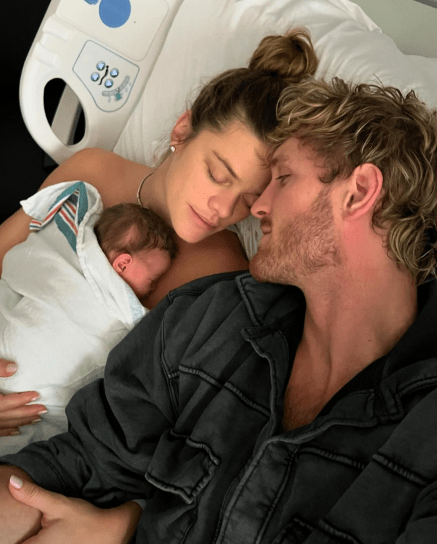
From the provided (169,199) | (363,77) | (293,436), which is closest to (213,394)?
(293,436)

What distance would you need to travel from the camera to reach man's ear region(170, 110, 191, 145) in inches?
71.4

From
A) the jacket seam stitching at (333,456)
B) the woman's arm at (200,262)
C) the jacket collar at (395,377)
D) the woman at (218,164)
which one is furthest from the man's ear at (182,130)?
the jacket seam stitching at (333,456)

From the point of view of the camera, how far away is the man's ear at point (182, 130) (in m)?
1.81

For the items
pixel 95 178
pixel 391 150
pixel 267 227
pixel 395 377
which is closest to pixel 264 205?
pixel 267 227

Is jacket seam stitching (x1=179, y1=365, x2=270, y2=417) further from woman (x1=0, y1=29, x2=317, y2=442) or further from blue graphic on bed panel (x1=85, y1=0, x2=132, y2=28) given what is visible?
blue graphic on bed panel (x1=85, y1=0, x2=132, y2=28)

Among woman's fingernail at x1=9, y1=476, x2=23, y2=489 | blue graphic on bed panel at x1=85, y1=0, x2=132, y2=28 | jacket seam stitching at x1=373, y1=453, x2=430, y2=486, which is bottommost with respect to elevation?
woman's fingernail at x1=9, y1=476, x2=23, y2=489

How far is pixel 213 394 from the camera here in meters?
1.39

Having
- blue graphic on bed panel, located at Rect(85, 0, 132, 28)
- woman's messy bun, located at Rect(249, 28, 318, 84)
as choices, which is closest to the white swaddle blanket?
woman's messy bun, located at Rect(249, 28, 318, 84)

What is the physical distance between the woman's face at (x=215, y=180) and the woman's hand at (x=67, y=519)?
82cm

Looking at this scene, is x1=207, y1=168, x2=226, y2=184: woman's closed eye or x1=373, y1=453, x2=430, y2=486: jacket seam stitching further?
x1=207, y1=168, x2=226, y2=184: woman's closed eye

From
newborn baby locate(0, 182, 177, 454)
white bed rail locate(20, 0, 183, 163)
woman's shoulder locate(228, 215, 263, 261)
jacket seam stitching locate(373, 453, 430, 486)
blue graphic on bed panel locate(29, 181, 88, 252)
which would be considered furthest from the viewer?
white bed rail locate(20, 0, 183, 163)

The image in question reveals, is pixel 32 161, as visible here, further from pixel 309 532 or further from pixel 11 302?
pixel 309 532

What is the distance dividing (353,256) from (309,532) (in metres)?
0.65

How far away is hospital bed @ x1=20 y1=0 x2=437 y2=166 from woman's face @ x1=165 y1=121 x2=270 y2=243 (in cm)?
43
